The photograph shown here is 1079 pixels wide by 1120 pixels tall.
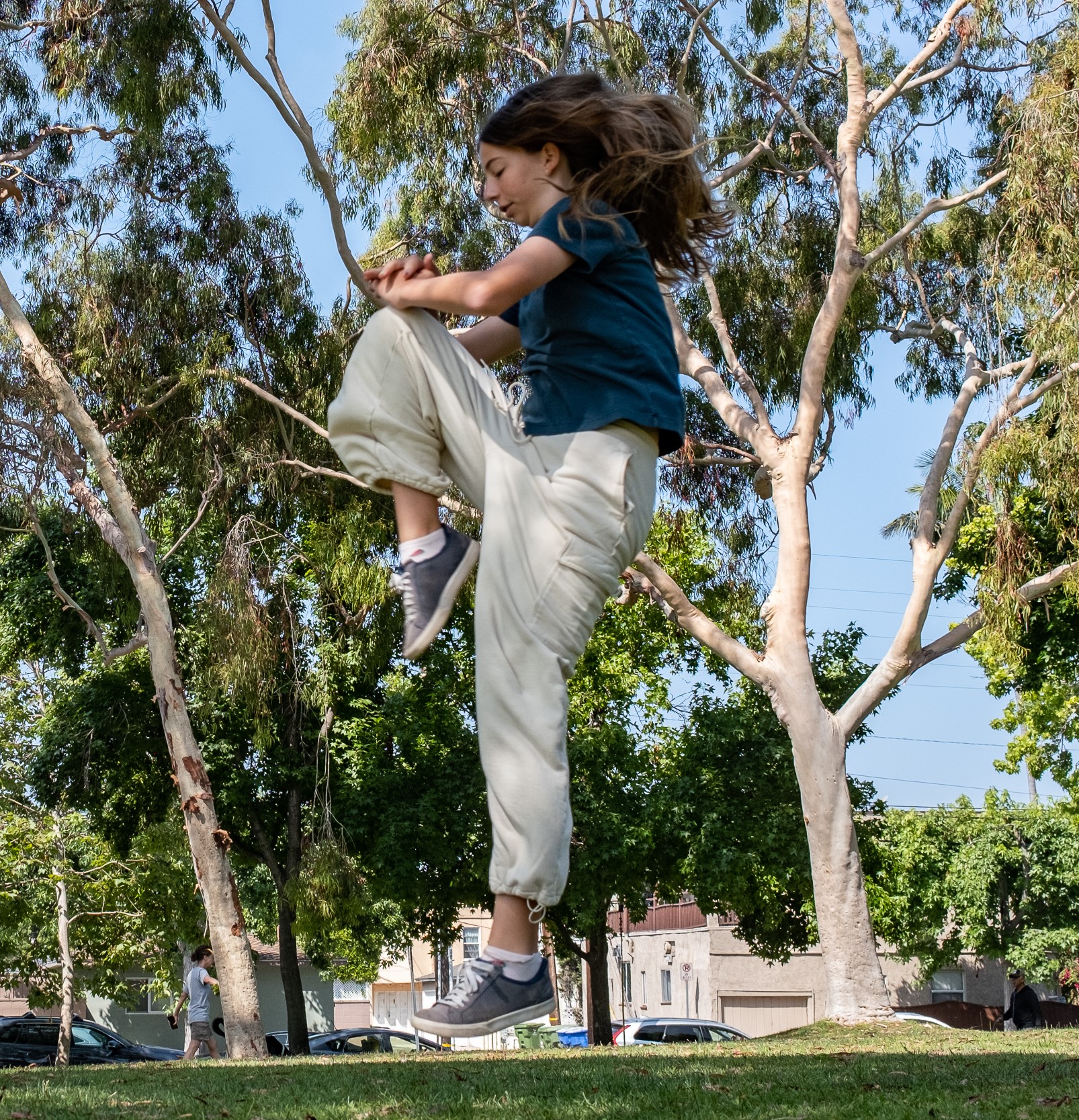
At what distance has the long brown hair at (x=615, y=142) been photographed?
94.0 inches

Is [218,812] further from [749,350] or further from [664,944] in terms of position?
[664,944]

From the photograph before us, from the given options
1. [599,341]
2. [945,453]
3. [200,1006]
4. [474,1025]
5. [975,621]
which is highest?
[945,453]

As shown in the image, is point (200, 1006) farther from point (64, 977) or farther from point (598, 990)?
point (598, 990)

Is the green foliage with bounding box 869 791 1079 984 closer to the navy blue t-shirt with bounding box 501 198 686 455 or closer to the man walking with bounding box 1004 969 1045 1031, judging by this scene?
the man walking with bounding box 1004 969 1045 1031

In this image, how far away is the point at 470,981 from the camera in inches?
84.4

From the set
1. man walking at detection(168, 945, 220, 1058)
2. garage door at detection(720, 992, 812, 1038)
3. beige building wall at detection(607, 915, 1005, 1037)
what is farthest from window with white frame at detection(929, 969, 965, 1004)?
man walking at detection(168, 945, 220, 1058)

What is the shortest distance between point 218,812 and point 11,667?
15.0 feet

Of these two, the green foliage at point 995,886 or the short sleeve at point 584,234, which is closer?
the short sleeve at point 584,234

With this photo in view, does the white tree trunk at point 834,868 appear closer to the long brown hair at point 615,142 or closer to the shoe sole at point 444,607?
the long brown hair at point 615,142

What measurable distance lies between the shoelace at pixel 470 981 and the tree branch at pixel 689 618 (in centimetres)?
1037

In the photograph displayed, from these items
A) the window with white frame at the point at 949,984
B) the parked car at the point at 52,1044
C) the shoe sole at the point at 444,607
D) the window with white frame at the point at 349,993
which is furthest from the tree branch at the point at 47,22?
the window with white frame at the point at 349,993

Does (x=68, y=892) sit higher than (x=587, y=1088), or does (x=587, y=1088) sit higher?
(x=68, y=892)

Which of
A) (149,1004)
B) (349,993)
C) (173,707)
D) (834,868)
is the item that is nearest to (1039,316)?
(834,868)

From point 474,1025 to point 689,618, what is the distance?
11339 mm
